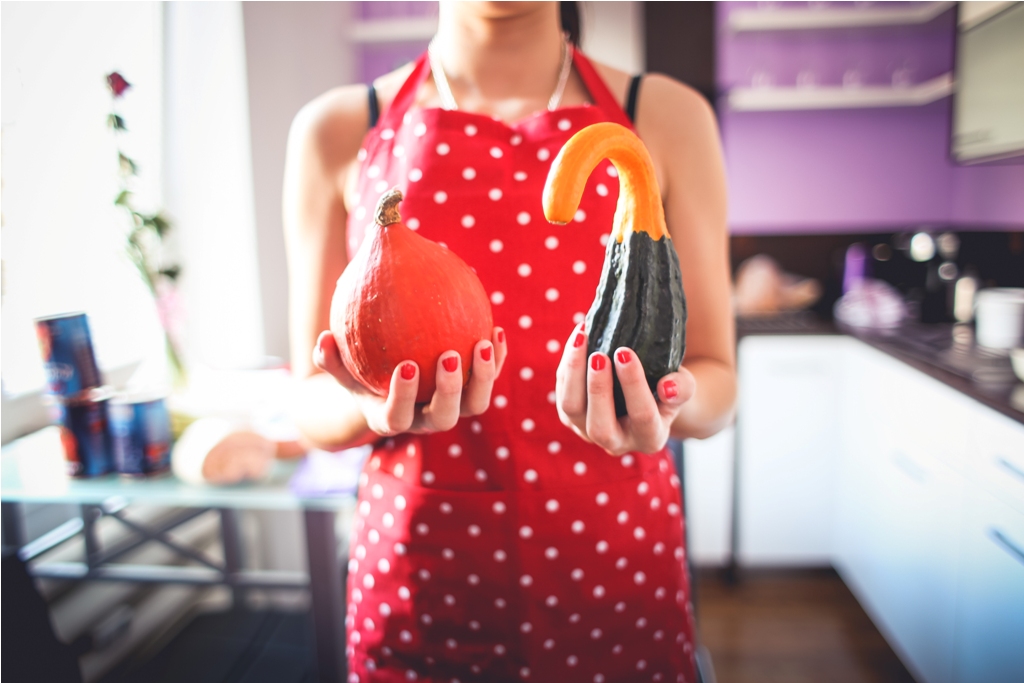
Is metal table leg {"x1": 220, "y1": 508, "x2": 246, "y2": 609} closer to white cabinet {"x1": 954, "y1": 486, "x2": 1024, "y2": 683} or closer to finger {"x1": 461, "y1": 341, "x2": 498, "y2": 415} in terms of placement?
finger {"x1": 461, "y1": 341, "x2": 498, "y2": 415}

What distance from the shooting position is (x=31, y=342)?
28.6 inches

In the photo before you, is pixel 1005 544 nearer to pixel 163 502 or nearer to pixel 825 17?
pixel 163 502

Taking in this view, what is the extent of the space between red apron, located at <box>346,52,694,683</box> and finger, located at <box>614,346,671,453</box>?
0.76 ft

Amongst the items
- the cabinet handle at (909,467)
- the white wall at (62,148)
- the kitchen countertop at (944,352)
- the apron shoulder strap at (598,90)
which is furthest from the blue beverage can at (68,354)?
the cabinet handle at (909,467)

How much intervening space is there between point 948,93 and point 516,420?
2.31 meters

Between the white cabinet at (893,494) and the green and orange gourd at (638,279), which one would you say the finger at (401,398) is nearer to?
the green and orange gourd at (638,279)

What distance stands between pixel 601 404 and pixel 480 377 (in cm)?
7

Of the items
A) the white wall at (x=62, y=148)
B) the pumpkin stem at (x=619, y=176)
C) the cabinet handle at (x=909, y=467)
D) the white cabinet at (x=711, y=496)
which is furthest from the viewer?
the white cabinet at (x=711, y=496)

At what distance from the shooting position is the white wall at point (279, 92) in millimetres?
1038

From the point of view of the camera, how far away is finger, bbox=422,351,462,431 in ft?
1.14

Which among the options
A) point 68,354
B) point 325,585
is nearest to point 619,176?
point 68,354

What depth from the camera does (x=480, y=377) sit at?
364 mm

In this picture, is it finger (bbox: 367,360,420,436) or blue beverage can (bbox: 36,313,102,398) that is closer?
finger (bbox: 367,360,420,436)

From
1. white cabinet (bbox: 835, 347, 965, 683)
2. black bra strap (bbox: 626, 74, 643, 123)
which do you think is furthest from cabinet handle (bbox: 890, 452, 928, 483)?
black bra strap (bbox: 626, 74, 643, 123)
